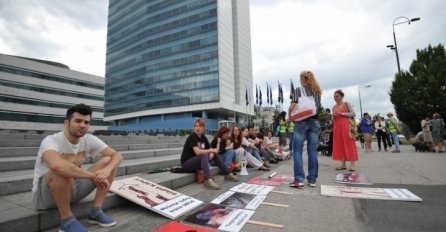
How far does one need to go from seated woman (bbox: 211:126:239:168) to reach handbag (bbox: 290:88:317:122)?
6.10 feet

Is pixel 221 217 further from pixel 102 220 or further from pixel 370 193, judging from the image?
pixel 370 193

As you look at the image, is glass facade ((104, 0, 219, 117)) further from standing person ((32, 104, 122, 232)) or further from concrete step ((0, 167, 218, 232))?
standing person ((32, 104, 122, 232))

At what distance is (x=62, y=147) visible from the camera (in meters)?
2.52

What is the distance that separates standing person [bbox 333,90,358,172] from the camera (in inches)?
228

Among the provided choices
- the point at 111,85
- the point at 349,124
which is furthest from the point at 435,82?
the point at 111,85

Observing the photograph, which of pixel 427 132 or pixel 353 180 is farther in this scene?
pixel 427 132

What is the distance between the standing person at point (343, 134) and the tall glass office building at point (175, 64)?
47.9m

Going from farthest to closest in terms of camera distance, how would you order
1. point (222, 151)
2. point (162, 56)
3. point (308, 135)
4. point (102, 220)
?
point (162, 56) < point (222, 151) < point (308, 135) < point (102, 220)

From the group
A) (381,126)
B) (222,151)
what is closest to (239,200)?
(222,151)

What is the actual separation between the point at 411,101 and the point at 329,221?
22231mm

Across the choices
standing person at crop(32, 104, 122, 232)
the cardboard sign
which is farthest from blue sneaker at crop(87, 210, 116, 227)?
the cardboard sign

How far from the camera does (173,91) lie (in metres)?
59.0

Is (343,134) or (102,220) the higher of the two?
Result: (343,134)

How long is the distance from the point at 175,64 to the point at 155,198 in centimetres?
6016
